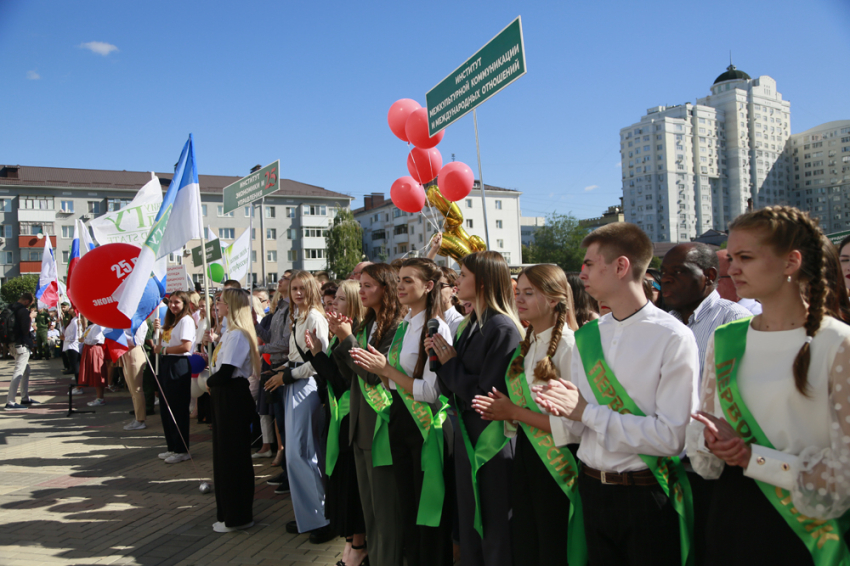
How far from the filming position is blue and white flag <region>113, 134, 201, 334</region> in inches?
241

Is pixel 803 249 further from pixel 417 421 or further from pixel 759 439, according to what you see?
pixel 417 421

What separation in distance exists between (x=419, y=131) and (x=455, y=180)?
91 cm

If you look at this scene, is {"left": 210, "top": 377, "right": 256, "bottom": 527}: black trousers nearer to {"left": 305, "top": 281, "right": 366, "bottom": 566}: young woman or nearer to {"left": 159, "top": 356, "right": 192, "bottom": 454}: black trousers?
{"left": 305, "top": 281, "right": 366, "bottom": 566}: young woman

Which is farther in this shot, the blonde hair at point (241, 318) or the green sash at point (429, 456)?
the blonde hair at point (241, 318)

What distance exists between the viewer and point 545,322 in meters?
3.11

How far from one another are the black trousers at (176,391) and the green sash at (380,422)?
4720mm

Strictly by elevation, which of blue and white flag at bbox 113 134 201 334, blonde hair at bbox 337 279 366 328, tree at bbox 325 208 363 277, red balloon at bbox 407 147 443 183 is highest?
tree at bbox 325 208 363 277

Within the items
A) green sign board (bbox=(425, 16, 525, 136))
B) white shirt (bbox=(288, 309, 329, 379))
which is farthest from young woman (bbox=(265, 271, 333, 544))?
green sign board (bbox=(425, 16, 525, 136))

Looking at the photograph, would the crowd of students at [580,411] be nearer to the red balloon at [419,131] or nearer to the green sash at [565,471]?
the green sash at [565,471]

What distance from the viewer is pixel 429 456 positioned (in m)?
3.73

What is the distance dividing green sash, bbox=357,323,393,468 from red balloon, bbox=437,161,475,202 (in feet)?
18.2

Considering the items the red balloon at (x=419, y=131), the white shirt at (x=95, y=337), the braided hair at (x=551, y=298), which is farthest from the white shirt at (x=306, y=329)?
the white shirt at (x=95, y=337)

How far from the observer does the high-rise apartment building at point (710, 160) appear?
112m

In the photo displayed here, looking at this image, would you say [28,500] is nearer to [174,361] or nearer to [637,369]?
[174,361]
